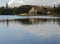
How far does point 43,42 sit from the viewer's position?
430 centimetres

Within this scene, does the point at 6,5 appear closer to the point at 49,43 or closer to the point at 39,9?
the point at 39,9

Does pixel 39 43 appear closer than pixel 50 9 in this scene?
Yes

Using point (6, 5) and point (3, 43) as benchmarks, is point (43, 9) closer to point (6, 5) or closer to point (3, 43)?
point (6, 5)

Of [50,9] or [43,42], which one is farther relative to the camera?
[50,9]

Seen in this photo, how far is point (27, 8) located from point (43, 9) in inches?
84.4

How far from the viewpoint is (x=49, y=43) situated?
13.7ft

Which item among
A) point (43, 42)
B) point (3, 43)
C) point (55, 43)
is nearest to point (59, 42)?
point (55, 43)

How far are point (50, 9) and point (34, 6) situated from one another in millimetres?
1966

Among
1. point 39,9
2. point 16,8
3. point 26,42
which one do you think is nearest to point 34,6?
point 39,9

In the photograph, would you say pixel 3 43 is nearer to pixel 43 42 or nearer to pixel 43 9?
pixel 43 42

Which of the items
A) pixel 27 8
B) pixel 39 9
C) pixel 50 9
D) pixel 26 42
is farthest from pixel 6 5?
pixel 26 42

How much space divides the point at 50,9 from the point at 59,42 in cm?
1547

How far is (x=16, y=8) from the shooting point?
64.7 feet

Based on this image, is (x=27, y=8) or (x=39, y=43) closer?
(x=39, y=43)
